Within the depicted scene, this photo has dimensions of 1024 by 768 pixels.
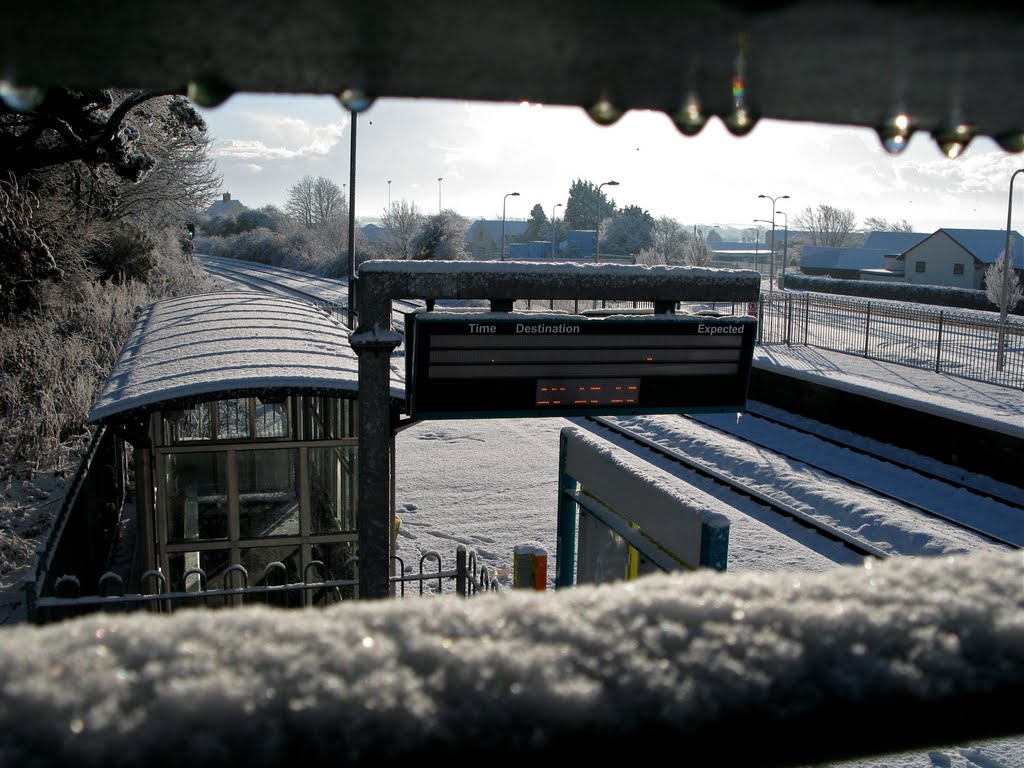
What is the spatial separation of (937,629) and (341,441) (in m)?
8.75

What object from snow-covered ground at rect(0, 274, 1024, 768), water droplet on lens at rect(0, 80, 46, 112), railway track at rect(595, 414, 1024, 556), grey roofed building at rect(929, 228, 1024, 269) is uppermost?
grey roofed building at rect(929, 228, 1024, 269)

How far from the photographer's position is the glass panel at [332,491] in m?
9.29

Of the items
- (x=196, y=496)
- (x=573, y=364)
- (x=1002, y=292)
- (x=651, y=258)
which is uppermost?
(x=651, y=258)

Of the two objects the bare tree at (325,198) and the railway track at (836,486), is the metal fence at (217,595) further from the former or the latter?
the bare tree at (325,198)

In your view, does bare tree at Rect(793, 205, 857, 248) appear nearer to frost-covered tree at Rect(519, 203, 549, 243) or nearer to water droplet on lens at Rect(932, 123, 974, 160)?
frost-covered tree at Rect(519, 203, 549, 243)


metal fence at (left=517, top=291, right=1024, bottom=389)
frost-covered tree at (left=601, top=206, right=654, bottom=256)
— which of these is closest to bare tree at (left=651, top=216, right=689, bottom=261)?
frost-covered tree at (left=601, top=206, right=654, bottom=256)

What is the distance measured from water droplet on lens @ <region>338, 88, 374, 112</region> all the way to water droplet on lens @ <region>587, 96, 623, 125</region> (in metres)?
0.22

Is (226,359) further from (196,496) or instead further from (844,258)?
(844,258)

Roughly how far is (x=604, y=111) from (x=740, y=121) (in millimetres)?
157

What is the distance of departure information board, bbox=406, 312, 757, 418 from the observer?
6512 millimetres

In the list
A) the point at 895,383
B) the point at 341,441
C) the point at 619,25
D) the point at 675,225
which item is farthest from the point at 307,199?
the point at 619,25

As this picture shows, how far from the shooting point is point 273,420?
9.53m

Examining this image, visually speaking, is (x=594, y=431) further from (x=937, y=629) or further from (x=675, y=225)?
(x=675, y=225)

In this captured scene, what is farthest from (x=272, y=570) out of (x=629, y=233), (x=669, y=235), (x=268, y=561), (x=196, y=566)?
(x=669, y=235)
